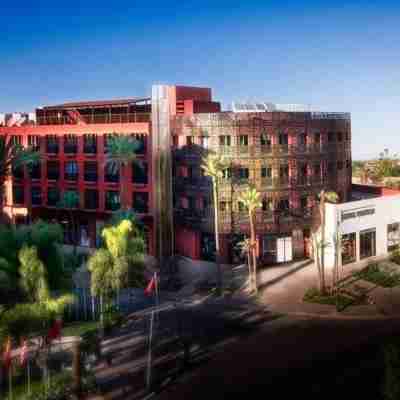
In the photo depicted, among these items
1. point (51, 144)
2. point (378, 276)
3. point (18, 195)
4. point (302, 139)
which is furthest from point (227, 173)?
point (18, 195)

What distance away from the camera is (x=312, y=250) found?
7700cm

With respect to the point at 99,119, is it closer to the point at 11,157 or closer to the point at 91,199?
the point at 91,199

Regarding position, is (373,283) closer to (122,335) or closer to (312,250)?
(312,250)

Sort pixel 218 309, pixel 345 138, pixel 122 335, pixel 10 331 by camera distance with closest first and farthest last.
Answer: pixel 10 331
pixel 122 335
pixel 218 309
pixel 345 138

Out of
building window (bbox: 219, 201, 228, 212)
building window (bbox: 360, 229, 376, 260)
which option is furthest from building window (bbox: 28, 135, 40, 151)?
building window (bbox: 360, 229, 376, 260)

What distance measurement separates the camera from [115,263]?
48000 mm

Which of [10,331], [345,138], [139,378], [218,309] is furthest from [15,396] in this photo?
[345,138]

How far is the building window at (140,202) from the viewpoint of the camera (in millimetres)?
82812

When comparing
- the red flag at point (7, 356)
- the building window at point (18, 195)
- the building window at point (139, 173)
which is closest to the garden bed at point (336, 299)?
the red flag at point (7, 356)

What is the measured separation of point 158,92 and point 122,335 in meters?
34.8

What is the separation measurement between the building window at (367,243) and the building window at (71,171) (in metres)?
42.9

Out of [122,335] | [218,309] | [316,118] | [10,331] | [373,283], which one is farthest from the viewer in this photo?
[316,118]

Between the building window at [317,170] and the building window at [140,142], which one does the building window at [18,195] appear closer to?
the building window at [140,142]

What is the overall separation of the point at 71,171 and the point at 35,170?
8.02m
